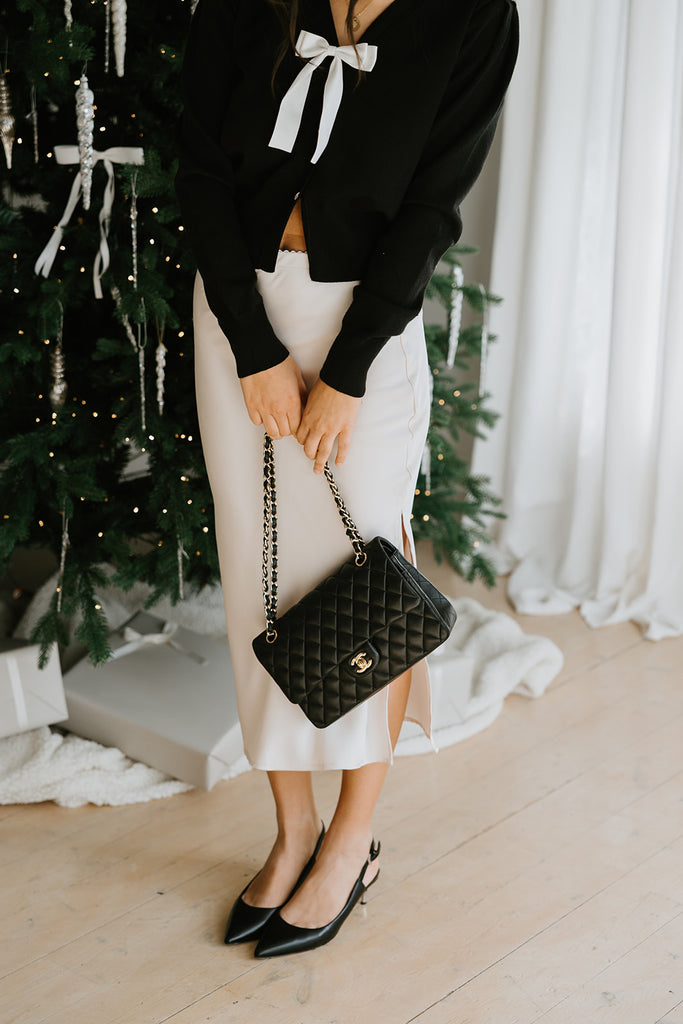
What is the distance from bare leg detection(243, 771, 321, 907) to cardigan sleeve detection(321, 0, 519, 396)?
610 mm

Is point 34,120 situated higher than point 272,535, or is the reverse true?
point 34,120

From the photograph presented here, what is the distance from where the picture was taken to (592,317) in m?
2.55

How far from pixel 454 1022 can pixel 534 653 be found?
99cm

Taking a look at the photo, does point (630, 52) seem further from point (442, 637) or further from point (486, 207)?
point (442, 637)

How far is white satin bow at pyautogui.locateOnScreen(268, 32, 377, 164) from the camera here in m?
1.16

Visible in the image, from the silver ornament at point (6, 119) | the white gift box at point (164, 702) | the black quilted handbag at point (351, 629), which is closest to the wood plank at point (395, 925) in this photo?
the white gift box at point (164, 702)

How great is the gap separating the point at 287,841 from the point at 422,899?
0.24 meters

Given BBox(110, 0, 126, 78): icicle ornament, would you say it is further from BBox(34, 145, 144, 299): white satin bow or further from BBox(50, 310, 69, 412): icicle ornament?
BBox(50, 310, 69, 412): icicle ornament

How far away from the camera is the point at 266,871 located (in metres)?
1.47

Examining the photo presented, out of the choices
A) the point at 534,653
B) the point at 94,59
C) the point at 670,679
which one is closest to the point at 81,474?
the point at 94,59

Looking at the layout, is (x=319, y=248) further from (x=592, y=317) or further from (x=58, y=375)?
(x=592, y=317)

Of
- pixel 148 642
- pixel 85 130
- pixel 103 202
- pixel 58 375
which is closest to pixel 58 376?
pixel 58 375

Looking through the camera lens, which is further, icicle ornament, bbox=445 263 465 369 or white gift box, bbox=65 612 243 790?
icicle ornament, bbox=445 263 465 369

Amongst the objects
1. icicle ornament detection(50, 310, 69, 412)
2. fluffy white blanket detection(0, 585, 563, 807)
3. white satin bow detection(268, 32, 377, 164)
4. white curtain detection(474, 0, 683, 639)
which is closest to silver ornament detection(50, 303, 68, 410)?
icicle ornament detection(50, 310, 69, 412)
